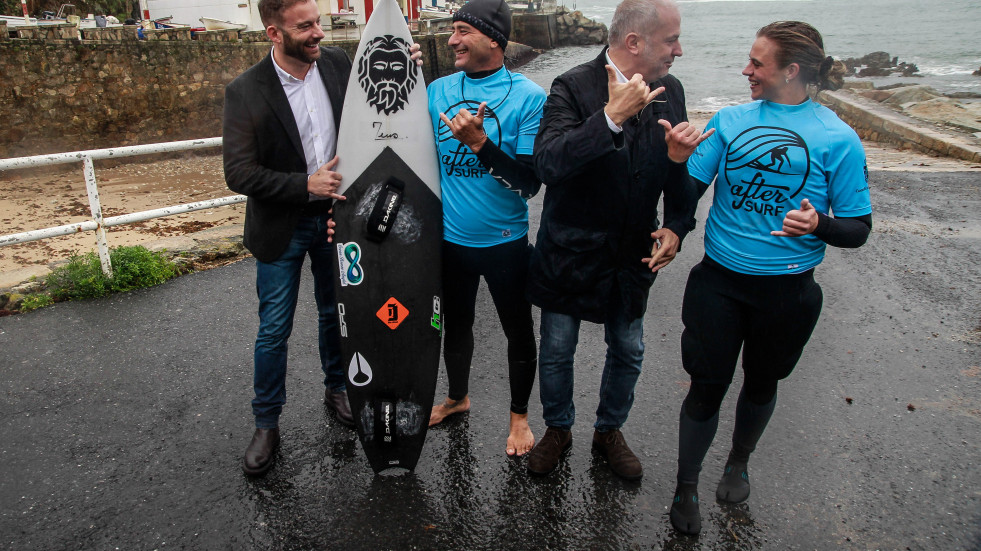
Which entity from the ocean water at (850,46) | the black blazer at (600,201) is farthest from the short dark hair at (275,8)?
the ocean water at (850,46)

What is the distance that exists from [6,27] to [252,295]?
13101mm

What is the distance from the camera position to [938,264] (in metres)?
5.29

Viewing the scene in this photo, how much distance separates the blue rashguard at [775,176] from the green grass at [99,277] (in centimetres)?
401

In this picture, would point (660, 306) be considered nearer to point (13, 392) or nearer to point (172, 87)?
point (13, 392)

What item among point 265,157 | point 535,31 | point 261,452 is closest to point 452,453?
point 261,452

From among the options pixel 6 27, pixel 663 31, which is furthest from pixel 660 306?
pixel 6 27

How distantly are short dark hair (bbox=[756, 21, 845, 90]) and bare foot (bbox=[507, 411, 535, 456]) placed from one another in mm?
1790

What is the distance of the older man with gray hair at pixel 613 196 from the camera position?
2.27 m

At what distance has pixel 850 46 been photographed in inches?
1977

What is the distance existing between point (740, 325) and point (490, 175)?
3.66 ft

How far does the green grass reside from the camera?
445 centimetres

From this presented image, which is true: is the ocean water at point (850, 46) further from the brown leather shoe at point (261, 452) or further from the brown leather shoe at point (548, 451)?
the brown leather shoe at point (261, 452)

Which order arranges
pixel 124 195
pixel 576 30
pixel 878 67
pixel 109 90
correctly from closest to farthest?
pixel 124 195
pixel 109 90
pixel 878 67
pixel 576 30

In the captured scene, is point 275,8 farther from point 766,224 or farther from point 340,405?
point 766,224
